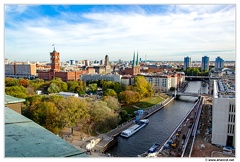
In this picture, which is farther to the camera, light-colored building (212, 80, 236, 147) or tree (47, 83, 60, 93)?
tree (47, 83, 60, 93)

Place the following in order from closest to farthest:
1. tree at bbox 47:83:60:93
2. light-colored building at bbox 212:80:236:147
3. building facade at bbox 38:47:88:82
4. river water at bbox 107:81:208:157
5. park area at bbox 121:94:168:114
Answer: light-colored building at bbox 212:80:236:147
river water at bbox 107:81:208:157
park area at bbox 121:94:168:114
tree at bbox 47:83:60:93
building facade at bbox 38:47:88:82

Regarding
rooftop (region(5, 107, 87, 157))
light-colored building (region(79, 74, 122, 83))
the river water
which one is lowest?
the river water

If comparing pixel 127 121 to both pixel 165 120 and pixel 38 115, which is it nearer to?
pixel 165 120

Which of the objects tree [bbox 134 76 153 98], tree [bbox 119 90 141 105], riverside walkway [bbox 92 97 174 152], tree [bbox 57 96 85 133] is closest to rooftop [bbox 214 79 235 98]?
riverside walkway [bbox 92 97 174 152]

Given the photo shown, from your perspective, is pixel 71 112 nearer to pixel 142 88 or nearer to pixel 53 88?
pixel 142 88

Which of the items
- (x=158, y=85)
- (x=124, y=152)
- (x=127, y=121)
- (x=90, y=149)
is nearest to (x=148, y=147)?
(x=124, y=152)

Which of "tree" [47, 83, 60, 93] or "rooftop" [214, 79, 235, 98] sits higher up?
"rooftop" [214, 79, 235, 98]

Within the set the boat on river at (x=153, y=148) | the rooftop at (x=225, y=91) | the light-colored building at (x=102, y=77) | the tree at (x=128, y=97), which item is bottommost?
the boat on river at (x=153, y=148)

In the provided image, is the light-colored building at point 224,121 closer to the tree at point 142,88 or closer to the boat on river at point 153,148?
the boat on river at point 153,148

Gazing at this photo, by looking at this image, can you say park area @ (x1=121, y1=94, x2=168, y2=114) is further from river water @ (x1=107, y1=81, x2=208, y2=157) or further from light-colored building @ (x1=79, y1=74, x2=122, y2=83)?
light-colored building @ (x1=79, y1=74, x2=122, y2=83)

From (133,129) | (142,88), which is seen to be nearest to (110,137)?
(133,129)

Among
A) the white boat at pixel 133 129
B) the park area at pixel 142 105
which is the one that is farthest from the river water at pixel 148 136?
the park area at pixel 142 105
